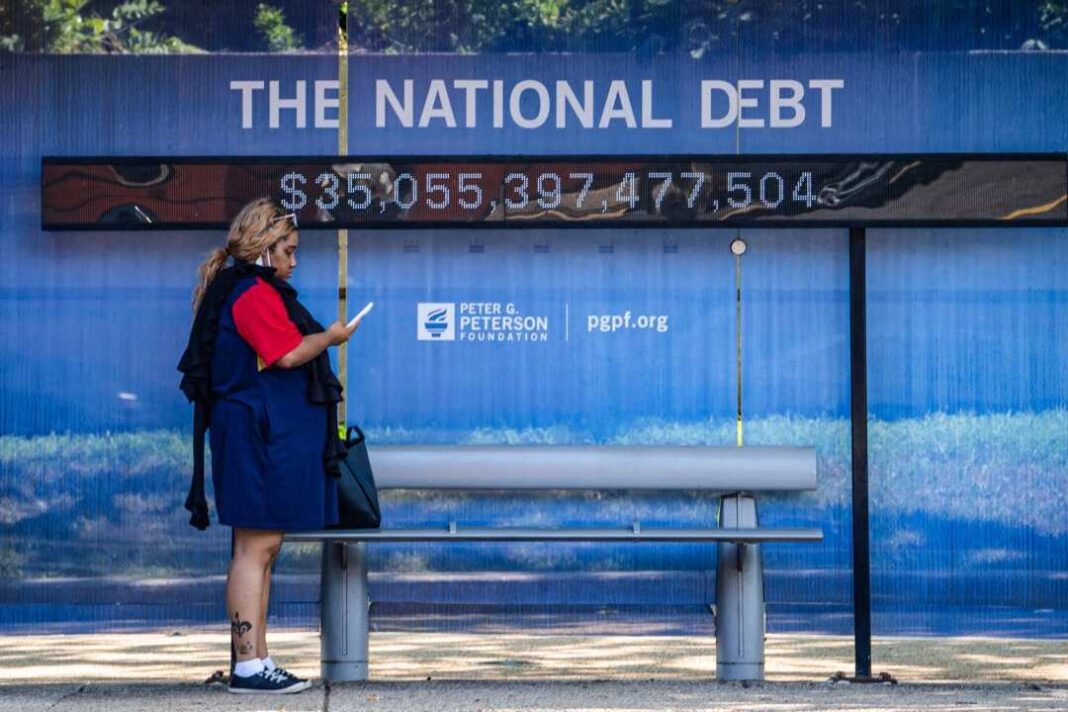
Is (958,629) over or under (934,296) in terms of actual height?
under

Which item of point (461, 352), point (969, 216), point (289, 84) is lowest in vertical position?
point (461, 352)

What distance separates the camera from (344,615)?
7.68 metres

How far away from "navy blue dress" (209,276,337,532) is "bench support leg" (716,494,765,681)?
157 centimetres

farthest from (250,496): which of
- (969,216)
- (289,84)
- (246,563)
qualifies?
(969,216)

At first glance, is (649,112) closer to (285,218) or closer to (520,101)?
(520,101)

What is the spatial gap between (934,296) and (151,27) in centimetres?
313

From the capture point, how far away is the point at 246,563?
284 inches

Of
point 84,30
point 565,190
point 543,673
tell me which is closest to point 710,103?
point 565,190

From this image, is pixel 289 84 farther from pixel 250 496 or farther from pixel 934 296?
pixel 934 296

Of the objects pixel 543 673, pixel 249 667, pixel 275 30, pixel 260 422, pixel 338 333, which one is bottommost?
pixel 543 673

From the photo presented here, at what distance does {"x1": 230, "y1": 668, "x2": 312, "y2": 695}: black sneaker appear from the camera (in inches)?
286

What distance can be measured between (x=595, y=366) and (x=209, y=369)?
4.99 feet

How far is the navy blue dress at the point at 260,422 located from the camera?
705 cm

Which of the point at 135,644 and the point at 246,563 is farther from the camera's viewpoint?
the point at 135,644
